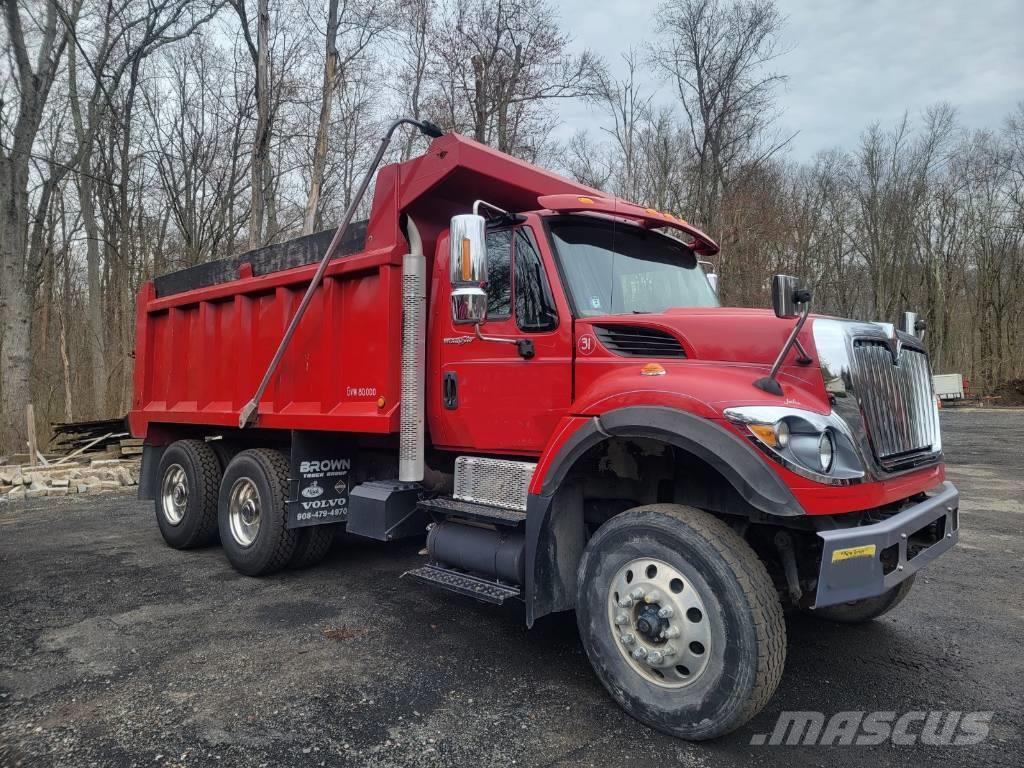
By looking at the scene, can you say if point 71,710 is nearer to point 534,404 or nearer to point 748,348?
point 534,404

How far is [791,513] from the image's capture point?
264 cm

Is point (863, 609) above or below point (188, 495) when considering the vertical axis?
below

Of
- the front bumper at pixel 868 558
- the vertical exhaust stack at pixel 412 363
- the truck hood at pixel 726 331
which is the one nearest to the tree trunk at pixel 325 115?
the vertical exhaust stack at pixel 412 363

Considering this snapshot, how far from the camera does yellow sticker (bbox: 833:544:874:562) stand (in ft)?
8.55

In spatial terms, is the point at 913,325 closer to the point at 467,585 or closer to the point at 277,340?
the point at 467,585

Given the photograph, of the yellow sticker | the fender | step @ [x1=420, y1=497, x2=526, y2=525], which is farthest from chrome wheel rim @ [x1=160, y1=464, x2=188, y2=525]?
the yellow sticker

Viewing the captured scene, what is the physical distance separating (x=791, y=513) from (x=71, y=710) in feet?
11.2

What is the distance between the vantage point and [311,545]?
215 inches

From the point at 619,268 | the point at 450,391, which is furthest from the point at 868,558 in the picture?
the point at 450,391

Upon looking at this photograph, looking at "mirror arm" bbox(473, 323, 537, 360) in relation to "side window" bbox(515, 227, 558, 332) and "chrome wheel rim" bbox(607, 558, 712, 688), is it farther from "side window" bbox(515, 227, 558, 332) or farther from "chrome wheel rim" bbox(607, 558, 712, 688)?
"chrome wheel rim" bbox(607, 558, 712, 688)

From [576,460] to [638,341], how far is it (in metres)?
0.73

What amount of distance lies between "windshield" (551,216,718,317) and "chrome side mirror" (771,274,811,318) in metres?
1.07

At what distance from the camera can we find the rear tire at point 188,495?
6.20 meters

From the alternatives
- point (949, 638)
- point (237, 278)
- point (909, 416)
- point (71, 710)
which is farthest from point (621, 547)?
point (237, 278)
